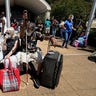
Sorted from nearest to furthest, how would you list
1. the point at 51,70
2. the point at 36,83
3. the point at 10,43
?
1. the point at 51,70
2. the point at 36,83
3. the point at 10,43

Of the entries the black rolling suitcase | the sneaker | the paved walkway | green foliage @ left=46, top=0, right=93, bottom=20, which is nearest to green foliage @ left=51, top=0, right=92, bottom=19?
green foliage @ left=46, top=0, right=93, bottom=20

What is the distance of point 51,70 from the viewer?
5.29m

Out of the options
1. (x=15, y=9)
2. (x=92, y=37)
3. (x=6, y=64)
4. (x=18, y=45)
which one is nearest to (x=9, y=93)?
(x=6, y=64)

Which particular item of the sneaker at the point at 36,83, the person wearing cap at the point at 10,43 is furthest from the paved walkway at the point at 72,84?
the person wearing cap at the point at 10,43

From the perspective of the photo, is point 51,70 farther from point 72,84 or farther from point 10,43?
point 10,43

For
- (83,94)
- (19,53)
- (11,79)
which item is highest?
(19,53)

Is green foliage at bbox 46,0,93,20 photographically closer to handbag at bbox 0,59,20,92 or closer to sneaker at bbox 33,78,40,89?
sneaker at bbox 33,78,40,89

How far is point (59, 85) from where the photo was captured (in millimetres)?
5715

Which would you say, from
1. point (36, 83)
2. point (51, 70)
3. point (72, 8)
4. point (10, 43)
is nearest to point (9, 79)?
point (36, 83)

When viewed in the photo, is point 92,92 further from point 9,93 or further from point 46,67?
point 9,93

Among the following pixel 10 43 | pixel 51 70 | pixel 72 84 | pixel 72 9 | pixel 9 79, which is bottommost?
pixel 72 84

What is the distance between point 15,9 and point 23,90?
23435mm

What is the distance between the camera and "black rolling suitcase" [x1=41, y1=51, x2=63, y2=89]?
5.27 metres

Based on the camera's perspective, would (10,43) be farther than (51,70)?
Yes
